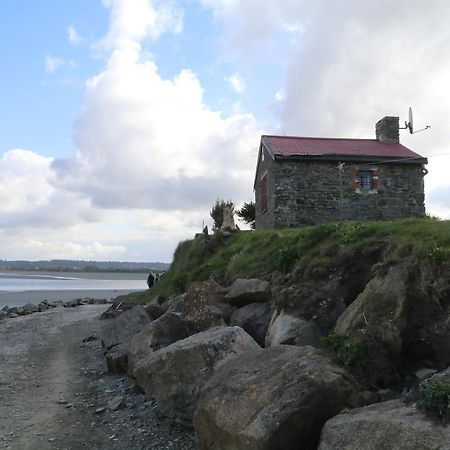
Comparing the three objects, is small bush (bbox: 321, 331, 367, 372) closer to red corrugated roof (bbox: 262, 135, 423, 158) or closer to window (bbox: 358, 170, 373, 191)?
red corrugated roof (bbox: 262, 135, 423, 158)

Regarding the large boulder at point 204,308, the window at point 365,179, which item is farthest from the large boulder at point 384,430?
the window at point 365,179

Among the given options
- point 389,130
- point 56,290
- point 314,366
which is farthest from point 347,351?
point 56,290

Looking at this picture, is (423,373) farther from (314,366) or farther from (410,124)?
(410,124)

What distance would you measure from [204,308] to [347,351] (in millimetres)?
5429

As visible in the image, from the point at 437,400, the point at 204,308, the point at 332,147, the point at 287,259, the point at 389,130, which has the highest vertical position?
the point at 389,130

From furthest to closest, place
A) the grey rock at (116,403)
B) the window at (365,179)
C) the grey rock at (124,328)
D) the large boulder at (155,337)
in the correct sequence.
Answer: the window at (365,179) → the grey rock at (124,328) → the large boulder at (155,337) → the grey rock at (116,403)

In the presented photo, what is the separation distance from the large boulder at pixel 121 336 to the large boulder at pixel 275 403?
257 inches

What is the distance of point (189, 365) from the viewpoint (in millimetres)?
9273

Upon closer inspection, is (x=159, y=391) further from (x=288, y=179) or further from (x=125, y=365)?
(x=288, y=179)

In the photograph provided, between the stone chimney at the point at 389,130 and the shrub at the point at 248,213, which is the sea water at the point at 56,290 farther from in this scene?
the stone chimney at the point at 389,130

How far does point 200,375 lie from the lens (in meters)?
9.09

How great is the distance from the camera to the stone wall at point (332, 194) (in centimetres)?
2547

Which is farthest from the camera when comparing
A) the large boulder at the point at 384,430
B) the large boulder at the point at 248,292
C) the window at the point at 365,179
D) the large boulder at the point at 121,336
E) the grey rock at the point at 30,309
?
the grey rock at the point at 30,309

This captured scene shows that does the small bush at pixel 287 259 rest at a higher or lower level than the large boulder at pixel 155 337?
higher
